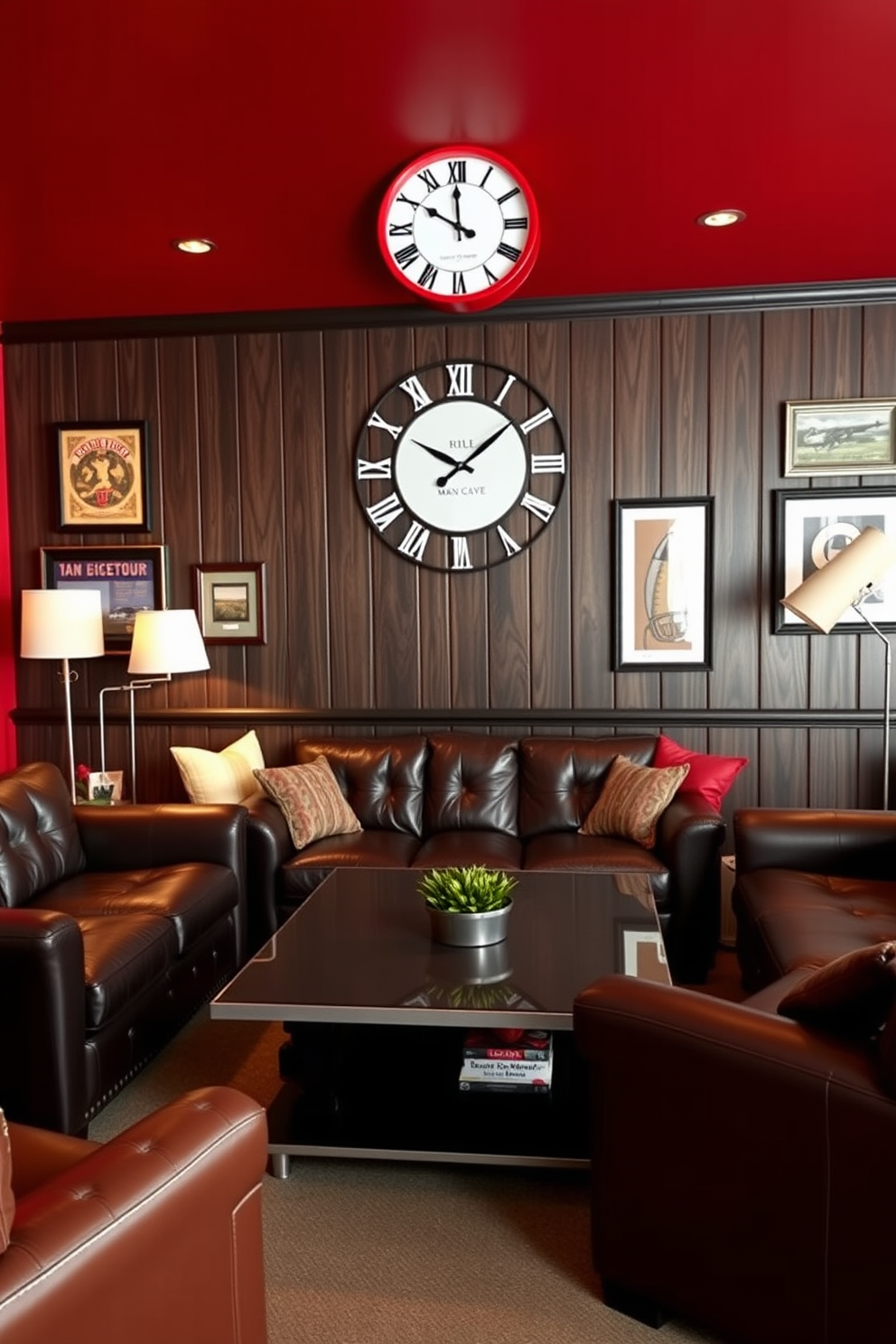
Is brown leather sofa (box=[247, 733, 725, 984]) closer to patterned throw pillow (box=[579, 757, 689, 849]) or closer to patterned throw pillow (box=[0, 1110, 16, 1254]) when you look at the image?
patterned throw pillow (box=[579, 757, 689, 849])

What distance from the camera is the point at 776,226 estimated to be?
3566 mm

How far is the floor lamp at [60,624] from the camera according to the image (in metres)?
4.08

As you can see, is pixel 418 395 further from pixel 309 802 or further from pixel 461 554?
pixel 309 802

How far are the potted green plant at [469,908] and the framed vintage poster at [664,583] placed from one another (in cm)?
195

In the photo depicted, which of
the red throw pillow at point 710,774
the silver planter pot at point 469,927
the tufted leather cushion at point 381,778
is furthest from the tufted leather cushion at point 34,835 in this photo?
the red throw pillow at point 710,774

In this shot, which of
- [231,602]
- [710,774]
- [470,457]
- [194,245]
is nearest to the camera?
[194,245]

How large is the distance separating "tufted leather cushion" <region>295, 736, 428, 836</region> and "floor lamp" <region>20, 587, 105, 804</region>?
1.01 m

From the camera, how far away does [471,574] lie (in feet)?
14.7

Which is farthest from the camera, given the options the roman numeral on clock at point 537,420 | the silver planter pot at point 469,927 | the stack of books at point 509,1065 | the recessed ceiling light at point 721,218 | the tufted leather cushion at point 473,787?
the roman numeral on clock at point 537,420

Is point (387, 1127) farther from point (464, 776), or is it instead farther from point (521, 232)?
Answer: point (521, 232)

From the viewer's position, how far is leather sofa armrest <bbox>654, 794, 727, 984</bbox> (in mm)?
3535

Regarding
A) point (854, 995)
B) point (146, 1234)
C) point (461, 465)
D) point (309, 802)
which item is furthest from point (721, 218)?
point (146, 1234)

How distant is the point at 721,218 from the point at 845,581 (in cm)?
135

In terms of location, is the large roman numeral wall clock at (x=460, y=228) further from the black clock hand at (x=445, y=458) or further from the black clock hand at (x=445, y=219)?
the black clock hand at (x=445, y=458)
